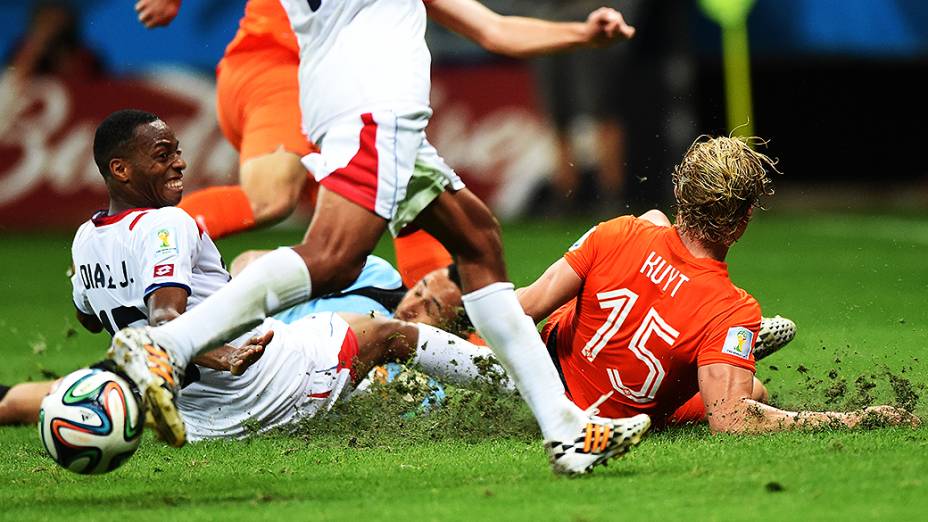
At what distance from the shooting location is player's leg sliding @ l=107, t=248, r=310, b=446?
4164 mm

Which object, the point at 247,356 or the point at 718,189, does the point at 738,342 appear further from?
the point at 247,356

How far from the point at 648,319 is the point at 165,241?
1.68 metres

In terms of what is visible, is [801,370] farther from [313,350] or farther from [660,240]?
[313,350]

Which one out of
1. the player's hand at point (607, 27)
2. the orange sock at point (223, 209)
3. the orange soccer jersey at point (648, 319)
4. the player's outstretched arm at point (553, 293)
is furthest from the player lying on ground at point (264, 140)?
the player's hand at point (607, 27)

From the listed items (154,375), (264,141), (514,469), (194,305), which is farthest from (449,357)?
(264,141)

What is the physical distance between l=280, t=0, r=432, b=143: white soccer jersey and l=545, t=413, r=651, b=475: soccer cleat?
1093 millimetres

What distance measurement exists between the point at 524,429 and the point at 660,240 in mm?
853

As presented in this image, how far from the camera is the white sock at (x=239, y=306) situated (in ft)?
13.9

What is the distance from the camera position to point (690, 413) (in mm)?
5637

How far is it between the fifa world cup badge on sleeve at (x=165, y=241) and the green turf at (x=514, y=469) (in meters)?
0.73

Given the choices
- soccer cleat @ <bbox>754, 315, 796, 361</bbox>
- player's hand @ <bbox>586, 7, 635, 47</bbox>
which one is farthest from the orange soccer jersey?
player's hand @ <bbox>586, 7, 635, 47</bbox>

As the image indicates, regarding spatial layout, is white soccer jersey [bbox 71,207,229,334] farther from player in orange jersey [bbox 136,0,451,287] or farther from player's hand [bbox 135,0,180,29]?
player in orange jersey [bbox 136,0,451,287]

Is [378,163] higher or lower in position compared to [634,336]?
higher

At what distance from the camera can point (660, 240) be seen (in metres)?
5.42
